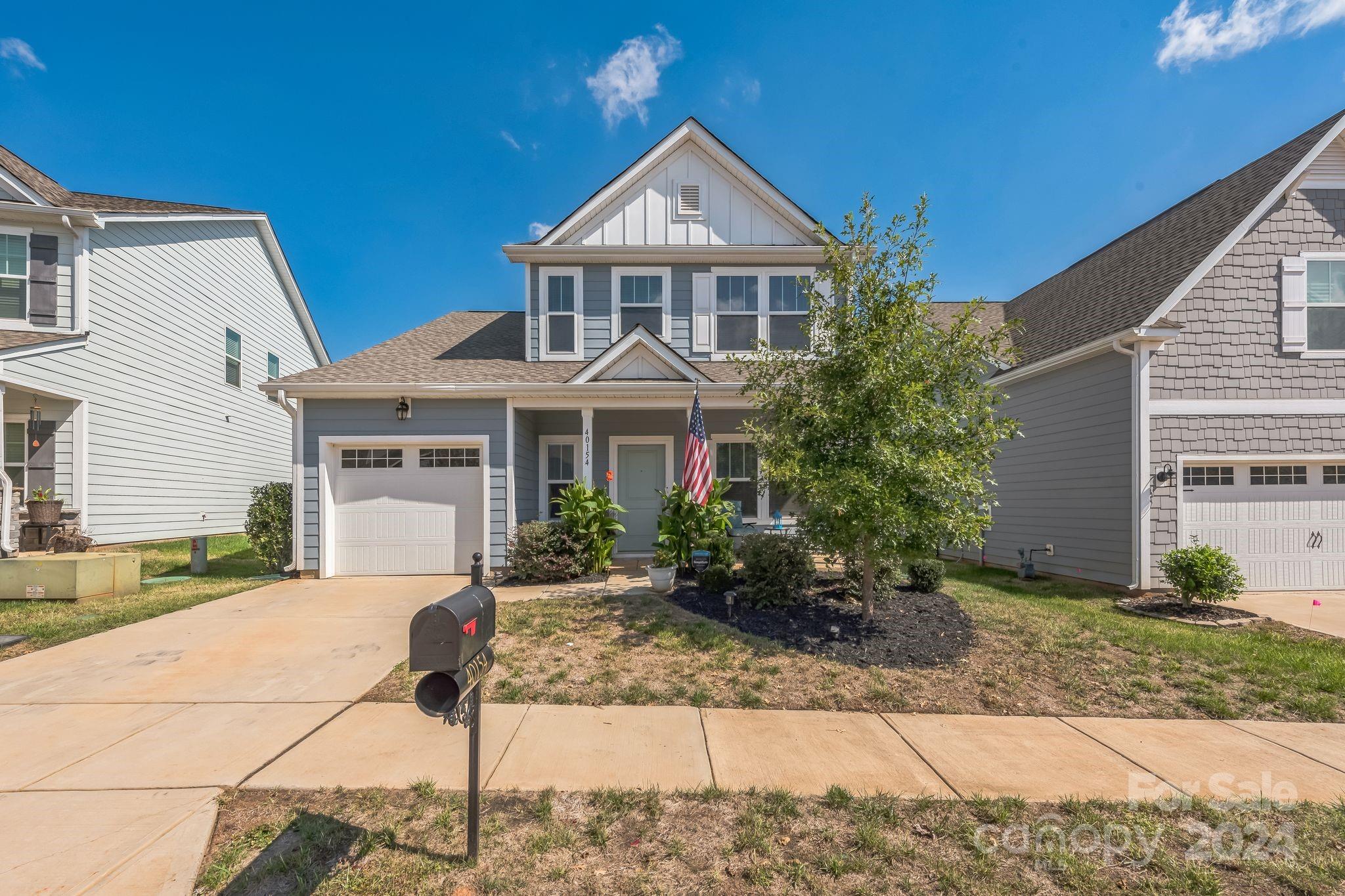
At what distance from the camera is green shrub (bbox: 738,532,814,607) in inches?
265

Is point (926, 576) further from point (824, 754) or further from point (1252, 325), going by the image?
point (1252, 325)

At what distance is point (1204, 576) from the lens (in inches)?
290

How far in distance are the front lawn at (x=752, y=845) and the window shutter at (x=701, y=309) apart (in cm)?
905

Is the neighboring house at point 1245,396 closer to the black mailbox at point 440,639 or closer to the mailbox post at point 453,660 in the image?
the mailbox post at point 453,660

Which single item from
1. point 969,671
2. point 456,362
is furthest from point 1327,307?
point 456,362

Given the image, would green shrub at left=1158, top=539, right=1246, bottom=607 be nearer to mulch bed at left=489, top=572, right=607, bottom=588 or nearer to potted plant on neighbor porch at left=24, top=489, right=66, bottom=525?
mulch bed at left=489, top=572, right=607, bottom=588

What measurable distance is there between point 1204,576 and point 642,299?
963 centimetres

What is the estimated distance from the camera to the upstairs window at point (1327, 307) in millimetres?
8984

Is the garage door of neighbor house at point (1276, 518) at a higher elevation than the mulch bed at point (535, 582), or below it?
higher

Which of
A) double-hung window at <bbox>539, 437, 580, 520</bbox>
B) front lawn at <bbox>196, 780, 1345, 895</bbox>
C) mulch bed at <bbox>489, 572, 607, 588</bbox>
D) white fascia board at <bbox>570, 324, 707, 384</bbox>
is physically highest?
white fascia board at <bbox>570, 324, 707, 384</bbox>

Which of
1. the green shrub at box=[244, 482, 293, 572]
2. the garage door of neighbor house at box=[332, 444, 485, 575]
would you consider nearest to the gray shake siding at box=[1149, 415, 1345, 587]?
the garage door of neighbor house at box=[332, 444, 485, 575]

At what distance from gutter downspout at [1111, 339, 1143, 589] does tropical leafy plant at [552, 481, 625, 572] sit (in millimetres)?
7818

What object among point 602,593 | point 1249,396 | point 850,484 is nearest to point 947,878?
point 850,484

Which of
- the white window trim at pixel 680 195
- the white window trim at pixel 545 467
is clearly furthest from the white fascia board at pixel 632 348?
the white window trim at pixel 680 195
